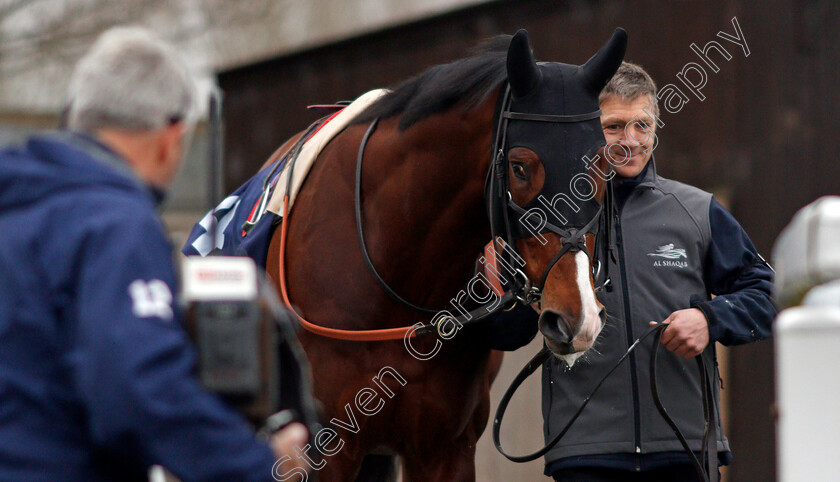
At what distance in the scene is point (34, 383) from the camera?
146 cm

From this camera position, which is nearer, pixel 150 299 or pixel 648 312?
pixel 150 299

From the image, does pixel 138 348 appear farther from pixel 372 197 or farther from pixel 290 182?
pixel 290 182

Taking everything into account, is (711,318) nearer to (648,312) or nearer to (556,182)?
(648,312)

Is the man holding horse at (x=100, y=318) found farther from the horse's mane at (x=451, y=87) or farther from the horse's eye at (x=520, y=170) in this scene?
the horse's mane at (x=451, y=87)

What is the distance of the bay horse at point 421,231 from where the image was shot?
2893mm

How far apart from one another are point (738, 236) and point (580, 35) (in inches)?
145

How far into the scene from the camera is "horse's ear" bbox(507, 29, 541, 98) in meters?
2.84

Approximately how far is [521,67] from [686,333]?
906 mm

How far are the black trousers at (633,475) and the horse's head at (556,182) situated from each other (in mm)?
405

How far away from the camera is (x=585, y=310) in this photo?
263 centimetres

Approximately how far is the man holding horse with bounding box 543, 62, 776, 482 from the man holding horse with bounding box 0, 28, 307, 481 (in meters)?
1.60

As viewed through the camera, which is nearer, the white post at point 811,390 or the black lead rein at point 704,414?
the white post at point 811,390

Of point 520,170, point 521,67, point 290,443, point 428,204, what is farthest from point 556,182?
point 290,443

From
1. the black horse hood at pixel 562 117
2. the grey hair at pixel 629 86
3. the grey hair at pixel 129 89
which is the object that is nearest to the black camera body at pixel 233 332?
the grey hair at pixel 129 89
